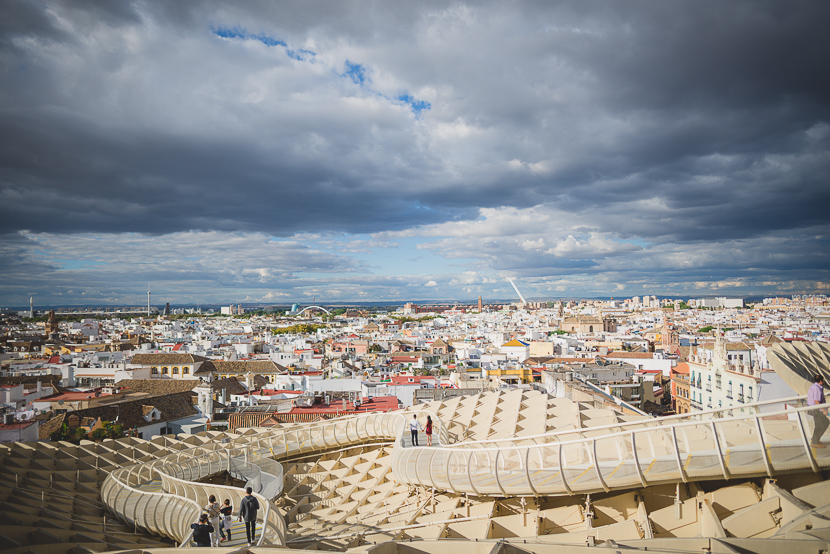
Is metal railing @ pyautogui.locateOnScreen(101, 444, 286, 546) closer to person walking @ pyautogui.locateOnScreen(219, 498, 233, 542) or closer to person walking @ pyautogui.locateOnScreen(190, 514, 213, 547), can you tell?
person walking @ pyautogui.locateOnScreen(219, 498, 233, 542)

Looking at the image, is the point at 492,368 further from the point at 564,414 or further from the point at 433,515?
the point at 433,515

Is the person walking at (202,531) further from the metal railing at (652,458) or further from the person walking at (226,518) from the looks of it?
the metal railing at (652,458)

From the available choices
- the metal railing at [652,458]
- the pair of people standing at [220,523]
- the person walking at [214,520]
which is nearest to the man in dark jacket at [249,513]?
the pair of people standing at [220,523]

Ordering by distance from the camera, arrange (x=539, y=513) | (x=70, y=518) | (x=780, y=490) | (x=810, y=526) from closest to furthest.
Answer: (x=810, y=526), (x=780, y=490), (x=539, y=513), (x=70, y=518)

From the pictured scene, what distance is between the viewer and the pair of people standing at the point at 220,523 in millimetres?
7699

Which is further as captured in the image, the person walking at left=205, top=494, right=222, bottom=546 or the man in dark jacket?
the person walking at left=205, top=494, right=222, bottom=546

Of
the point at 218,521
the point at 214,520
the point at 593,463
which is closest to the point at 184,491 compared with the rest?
the point at 214,520

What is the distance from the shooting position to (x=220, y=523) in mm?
8727

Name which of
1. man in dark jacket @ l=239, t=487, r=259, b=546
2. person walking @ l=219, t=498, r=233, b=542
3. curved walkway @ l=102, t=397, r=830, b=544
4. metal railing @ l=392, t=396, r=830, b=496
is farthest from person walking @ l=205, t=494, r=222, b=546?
metal railing @ l=392, t=396, r=830, b=496

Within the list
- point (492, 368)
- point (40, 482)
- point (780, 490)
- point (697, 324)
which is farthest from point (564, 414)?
point (697, 324)

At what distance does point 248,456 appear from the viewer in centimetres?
1606

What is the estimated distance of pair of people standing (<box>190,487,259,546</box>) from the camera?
7699 mm

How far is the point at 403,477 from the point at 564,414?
670cm

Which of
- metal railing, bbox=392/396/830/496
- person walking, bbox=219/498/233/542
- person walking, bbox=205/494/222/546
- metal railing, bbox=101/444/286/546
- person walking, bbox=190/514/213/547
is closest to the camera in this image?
metal railing, bbox=392/396/830/496
